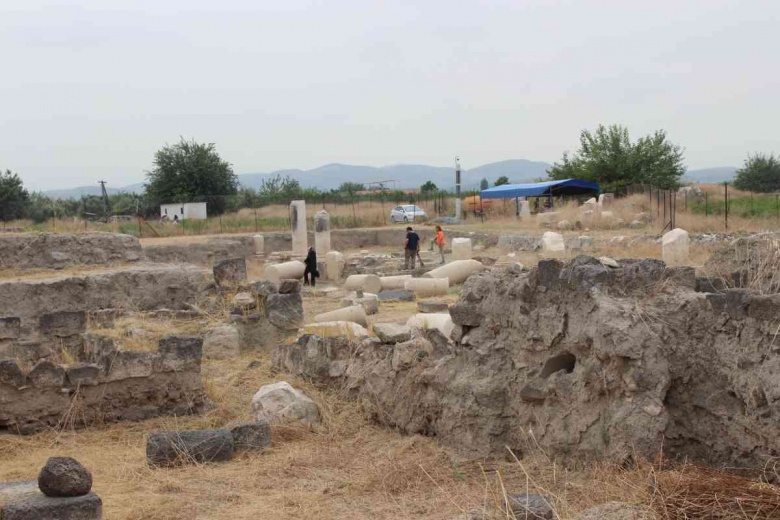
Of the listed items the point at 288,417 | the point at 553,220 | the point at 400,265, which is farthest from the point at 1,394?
the point at 553,220

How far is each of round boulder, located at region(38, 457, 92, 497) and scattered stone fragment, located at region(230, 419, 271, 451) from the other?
85.1 inches

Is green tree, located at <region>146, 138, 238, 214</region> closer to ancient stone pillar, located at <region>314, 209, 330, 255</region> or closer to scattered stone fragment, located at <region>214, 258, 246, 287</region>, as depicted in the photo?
ancient stone pillar, located at <region>314, 209, 330, 255</region>

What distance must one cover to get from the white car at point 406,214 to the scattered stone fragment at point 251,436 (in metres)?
35.8

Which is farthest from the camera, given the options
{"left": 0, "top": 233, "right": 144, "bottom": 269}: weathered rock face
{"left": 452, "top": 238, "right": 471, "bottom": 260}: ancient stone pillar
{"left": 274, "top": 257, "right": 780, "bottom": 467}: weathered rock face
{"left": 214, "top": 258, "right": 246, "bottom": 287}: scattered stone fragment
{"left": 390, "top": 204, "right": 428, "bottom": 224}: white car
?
{"left": 390, "top": 204, "right": 428, "bottom": 224}: white car

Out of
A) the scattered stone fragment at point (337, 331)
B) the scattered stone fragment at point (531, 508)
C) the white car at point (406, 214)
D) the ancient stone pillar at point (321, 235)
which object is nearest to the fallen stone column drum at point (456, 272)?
the scattered stone fragment at point (337, 331)

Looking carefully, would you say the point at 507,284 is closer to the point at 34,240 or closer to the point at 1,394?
the point at 1,394

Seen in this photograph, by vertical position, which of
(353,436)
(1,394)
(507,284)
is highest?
(507,284)

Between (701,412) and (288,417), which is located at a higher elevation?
(701,412)

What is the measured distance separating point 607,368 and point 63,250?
14.7m

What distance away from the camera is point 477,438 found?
6.61m

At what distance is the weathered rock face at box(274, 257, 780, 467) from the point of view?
5.19 meters

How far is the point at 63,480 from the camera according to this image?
508 cm

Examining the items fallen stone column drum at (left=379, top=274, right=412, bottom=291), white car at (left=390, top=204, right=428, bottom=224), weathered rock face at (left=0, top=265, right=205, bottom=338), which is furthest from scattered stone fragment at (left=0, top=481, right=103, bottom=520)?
white car at (left=390, top=204, right=428, bottom=224)

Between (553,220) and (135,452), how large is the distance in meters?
25.1
